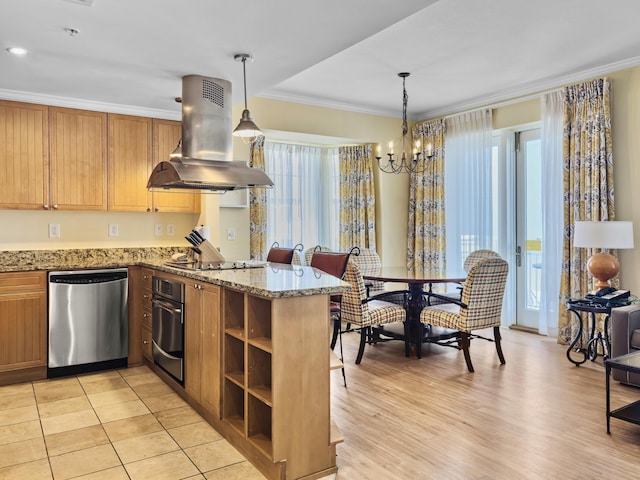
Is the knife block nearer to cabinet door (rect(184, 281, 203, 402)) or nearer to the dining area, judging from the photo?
cabinet door (rect(184, 281, 203, 402))

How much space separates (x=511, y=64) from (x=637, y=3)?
1315mm

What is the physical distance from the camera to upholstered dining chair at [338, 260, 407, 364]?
4055mm

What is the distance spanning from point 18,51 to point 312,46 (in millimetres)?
1872

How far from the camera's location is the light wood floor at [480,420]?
2471 mm

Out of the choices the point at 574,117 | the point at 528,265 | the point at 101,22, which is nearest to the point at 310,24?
the point at 101,22

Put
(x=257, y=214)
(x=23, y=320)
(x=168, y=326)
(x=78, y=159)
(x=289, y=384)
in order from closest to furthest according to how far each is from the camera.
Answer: (x=289, y=384) → (x=168, y=326) → (x=23, y=320) → (x=78, y=159) → (x=257, y=214)

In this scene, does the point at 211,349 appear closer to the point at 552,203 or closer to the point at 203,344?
the point at 203,344

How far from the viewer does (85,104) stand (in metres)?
4.38

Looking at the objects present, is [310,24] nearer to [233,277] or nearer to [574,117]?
[233,277]

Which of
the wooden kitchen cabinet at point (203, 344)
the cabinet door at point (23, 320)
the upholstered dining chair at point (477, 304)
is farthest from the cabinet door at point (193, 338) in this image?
the upholstered dining chair at point (477, 304)

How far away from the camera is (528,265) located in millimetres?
5652

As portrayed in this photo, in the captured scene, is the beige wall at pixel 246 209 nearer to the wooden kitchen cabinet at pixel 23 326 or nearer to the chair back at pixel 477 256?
the wooden kitchen cabinet at pixel 23 326

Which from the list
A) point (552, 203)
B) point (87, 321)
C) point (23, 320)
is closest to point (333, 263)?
point (87, 321)

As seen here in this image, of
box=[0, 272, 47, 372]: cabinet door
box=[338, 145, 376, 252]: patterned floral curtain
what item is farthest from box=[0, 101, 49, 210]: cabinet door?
box=[338, 145, 376, 252]: patterned floral curtain
